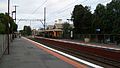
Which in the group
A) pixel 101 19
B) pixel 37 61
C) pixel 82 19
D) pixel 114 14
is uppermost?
pixel 114 14

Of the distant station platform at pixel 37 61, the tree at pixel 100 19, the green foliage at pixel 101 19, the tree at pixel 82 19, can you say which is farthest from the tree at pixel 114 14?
the distant station platform at pixel 37 61

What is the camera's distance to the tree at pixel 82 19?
334 ft

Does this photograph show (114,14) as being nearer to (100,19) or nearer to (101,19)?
(101,19)

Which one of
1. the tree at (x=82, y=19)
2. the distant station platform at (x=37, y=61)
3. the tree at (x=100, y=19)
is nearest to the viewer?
the distant station platform at (x=37, y=61)

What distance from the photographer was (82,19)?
106m

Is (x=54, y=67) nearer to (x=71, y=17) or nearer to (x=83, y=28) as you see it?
(x=83, y=28)

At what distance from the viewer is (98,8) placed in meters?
93.8

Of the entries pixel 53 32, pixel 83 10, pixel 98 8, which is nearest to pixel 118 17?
pixel 98 8

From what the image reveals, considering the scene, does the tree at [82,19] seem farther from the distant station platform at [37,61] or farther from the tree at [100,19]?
the distant station platform at [37,61]

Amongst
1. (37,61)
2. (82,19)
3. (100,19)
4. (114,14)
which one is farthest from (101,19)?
(37,61)

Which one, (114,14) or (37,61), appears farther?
(114,14)

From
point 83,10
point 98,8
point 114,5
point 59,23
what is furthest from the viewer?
point 59,23

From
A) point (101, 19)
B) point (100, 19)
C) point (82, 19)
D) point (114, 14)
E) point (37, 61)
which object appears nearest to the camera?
point (37, 61)

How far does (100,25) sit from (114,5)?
692cm
